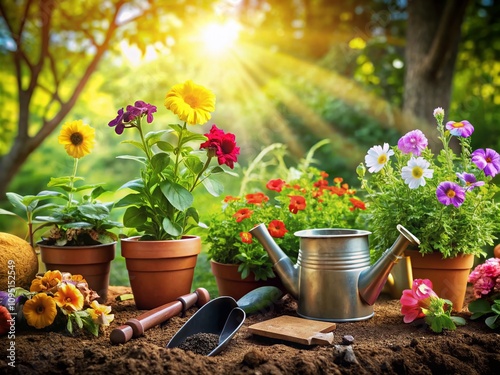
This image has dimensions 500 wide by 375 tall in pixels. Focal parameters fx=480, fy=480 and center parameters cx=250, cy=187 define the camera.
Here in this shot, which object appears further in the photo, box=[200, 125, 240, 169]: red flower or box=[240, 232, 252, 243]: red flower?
box=[240, 232, 252, 243]: red flower

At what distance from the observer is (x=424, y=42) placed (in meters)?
4.41

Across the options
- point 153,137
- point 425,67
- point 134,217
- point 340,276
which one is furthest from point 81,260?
point 425,67

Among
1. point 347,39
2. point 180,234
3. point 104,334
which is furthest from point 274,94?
point 104,334

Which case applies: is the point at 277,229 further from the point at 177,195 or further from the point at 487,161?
the point at 487,161

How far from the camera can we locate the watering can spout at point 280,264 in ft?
7.38

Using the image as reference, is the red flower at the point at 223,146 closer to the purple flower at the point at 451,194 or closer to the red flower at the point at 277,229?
the red flower at the point at 277,229

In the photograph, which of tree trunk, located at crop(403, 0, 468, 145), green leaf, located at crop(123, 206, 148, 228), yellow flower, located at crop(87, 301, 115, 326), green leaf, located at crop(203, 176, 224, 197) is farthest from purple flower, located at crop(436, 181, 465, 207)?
tree trunk, located at crop(403, 0, 468, 145)

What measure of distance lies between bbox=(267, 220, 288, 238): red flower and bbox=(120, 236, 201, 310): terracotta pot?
1.22ft

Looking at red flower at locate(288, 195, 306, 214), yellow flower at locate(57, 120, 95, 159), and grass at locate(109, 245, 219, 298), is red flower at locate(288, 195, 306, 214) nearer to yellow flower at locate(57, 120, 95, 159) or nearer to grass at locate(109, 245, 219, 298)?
grass at locate(109, 245, 219, 298)

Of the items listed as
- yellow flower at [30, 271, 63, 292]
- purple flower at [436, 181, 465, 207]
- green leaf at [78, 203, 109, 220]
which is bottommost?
yellow flower at [30, 271, 63, 292]

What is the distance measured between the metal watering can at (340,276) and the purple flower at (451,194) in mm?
229

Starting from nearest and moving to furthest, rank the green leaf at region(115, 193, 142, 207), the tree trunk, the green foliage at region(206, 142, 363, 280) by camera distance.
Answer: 1. the green leaf at region(115, 193, 142, 207)
2. the green foliage at region(206, 142, 363, 280)
3. the tree trunk

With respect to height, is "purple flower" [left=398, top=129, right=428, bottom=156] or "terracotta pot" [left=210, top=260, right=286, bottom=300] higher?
"purple flower" [left=398, top=129, right=428, bottom=156]

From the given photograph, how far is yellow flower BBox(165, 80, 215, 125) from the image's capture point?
7.27 ft
